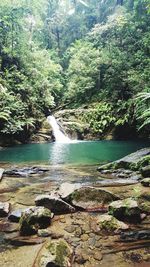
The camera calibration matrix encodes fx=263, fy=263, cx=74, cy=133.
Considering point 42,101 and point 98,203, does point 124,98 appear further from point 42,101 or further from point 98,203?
point 98,203

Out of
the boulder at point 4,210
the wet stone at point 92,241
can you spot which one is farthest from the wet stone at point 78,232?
the boulder at point 4,210

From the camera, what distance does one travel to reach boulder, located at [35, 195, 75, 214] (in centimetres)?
514

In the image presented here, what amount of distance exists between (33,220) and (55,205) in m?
0.88

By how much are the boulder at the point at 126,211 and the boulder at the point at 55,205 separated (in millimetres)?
861

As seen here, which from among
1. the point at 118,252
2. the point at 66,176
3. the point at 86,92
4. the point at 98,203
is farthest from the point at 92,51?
the point at 118,252

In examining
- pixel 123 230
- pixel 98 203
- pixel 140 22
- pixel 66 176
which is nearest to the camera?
pixel 123 230

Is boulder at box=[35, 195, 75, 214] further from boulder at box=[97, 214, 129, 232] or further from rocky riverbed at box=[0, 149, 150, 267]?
boulder at box=[97, 214, 129, 232]

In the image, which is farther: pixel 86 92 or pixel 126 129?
pixel 86 92

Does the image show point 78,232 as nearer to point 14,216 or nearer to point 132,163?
point 14,216

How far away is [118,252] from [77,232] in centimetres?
91

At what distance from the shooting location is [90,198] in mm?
5535

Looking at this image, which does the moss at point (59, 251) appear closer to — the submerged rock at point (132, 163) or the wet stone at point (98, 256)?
the wet stone at point (98, 256)

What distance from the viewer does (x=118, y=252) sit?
358cm

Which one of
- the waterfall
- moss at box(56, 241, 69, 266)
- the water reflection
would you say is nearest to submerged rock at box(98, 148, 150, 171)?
the water reflection
